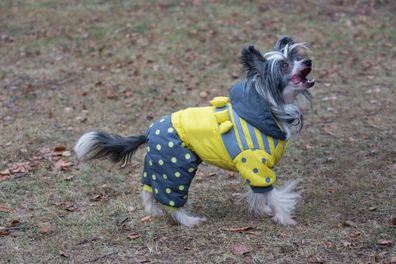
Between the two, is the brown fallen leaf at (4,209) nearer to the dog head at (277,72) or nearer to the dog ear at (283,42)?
the dog head at (277,72)

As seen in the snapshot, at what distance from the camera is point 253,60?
13.5ft

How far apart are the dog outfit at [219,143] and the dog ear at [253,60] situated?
0.11 m

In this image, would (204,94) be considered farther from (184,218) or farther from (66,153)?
(184,218)

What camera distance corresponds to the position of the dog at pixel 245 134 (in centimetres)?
410

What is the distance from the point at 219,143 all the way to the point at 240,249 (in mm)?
790

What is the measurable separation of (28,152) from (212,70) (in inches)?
152

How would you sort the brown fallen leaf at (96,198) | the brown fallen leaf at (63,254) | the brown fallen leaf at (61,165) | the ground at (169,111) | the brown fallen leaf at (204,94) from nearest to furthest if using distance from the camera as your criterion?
the brown fallen leaf at (63,254) < the ground at (169,111) < the brown fallen leaf at (96,198) < the brown fallen leaf at (61,165) < the brown fallen leaf at (204,94)

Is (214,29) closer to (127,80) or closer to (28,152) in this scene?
(127,80)

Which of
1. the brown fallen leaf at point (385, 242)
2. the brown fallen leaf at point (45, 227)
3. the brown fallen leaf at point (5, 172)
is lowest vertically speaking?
the brown fallen leaf at point (5, 172)

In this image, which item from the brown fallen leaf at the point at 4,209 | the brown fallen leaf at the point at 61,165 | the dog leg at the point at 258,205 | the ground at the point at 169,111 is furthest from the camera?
the brown fallen leaf at the point at 61,165

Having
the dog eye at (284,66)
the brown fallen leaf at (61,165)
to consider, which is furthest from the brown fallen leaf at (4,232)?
the dog eye at (284,66)

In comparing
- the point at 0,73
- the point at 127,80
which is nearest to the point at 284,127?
the point at 127,80

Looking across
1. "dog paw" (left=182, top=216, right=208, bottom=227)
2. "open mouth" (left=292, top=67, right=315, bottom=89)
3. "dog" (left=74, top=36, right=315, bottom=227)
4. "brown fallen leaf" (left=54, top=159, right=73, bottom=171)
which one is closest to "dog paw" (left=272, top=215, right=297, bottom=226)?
"dog" (left=74, top=36, right=315, bottom=227)

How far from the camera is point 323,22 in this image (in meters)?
11.3
